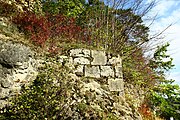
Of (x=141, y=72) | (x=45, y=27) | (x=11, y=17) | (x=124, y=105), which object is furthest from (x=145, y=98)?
(x=11, y=17)

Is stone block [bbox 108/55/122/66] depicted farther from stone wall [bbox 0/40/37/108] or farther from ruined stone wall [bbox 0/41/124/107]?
stone wall [bbox 0/40/37/108]

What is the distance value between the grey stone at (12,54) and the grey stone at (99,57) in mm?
1743

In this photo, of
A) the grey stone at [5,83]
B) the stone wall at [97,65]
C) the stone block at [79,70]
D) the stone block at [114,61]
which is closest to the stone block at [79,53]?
the stone wall at [97,65]

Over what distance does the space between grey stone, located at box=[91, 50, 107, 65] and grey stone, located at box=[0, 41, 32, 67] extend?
174 cm

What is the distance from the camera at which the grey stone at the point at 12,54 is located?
596 centimetres

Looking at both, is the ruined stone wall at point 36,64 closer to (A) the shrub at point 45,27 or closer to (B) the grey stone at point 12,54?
(B) the grey stone at point 12,54

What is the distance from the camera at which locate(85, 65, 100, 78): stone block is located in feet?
22.8

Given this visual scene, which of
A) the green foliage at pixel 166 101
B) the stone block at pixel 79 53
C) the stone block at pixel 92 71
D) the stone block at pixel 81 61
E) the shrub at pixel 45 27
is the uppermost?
the shrub at pixel 45 27

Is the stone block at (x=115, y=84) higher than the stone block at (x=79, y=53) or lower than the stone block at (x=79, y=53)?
lower

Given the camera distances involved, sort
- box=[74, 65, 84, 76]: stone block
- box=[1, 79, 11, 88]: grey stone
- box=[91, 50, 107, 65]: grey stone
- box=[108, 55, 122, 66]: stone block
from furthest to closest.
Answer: box=[108, 55, 122, 66]: stone block
box=[91, 50, 107, 65]: grey stone
box=[74, 65, 84, 76]: stone block
box=[1, 79, 11, 88]: grey stone

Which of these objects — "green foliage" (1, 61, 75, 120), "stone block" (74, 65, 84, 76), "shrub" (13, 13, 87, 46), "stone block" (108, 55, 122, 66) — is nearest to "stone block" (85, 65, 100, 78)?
"stone block" (74, 65, 84, 76)

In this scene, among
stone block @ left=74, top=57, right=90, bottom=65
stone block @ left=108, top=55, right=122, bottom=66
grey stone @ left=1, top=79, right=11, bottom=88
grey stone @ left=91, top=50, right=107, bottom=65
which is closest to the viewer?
grey stone @ left=1, top=79, right=11, bottom=88

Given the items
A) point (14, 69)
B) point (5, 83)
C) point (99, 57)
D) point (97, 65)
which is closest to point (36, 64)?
point (14, 69)

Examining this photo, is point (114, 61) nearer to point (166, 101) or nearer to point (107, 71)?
point (107, 71)
